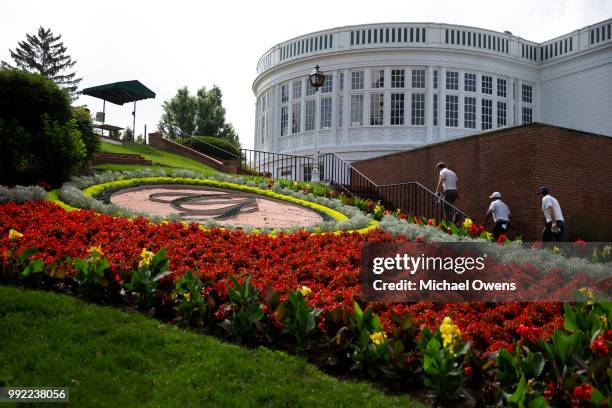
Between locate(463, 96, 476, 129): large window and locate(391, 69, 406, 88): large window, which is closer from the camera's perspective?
locate(463, 96, 476, 129): large window

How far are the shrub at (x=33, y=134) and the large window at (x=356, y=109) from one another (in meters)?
19.2

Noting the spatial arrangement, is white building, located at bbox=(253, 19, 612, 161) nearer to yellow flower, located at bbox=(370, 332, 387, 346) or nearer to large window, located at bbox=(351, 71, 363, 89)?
large window, located at bbox=(351, 71, 363, 89)

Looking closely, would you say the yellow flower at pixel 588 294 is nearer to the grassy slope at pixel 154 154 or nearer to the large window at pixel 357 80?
the grassy slope at pixel 154 154

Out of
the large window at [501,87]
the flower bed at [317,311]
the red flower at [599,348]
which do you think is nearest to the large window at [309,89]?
the large window at [501,87]

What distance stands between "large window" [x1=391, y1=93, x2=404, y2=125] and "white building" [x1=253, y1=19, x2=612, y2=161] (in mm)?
51

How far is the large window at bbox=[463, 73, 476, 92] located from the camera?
104 ft

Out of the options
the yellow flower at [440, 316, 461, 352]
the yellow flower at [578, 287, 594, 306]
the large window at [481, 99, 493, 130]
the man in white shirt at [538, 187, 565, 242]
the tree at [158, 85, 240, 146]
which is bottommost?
the yellow flower at [440, 316, 461, 352]

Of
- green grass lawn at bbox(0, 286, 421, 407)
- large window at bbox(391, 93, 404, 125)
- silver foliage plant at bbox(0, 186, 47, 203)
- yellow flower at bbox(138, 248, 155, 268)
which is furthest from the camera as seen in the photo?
large window at bbox(391, 93, 404, 125)

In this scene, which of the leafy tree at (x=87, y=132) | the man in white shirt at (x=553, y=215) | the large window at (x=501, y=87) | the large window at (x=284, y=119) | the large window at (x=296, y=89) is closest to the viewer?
the man in white shirt at (x=553, y=215)

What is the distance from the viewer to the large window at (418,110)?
31.4 metres

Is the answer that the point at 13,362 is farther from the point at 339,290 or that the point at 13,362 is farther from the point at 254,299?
the point at 339,290

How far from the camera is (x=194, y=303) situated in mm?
5781

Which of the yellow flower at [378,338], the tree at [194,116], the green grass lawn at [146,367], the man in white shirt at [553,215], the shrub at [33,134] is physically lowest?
the green grass lawn at [146,367]

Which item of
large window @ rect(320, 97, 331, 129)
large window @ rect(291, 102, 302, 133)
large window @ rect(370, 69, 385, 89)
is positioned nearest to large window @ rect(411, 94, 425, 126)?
large window @ rect(370, 69, 385, 89)
